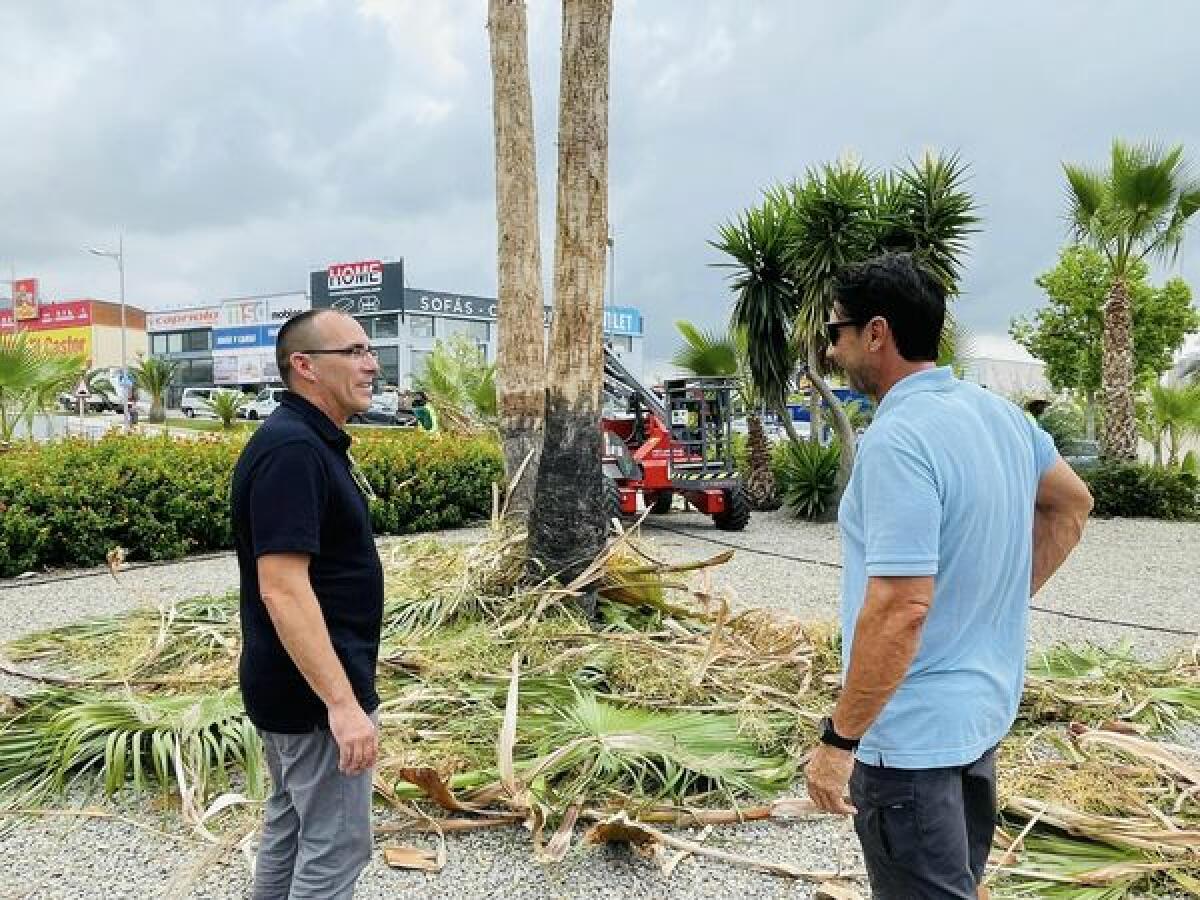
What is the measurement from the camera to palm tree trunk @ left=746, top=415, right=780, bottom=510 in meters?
14.7

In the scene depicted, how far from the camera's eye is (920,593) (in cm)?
165

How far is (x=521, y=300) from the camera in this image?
7289mm

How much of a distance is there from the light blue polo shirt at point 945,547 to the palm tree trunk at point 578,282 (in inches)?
139

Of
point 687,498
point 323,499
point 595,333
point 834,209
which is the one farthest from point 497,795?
point 834,209

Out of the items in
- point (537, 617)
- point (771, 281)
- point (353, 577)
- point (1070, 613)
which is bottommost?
point (1070, 613)

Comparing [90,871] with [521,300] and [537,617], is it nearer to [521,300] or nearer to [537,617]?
[537,617]

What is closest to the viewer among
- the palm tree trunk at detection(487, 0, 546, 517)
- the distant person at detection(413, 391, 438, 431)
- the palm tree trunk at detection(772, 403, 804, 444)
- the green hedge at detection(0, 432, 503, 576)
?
the palm tree trunk at detection(487, 0, 546, 517)

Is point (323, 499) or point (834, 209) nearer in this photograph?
point (323, 499)

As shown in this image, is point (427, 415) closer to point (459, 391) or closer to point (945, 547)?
point (459, 391)

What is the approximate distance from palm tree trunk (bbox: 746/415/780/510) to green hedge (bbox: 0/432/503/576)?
575cm

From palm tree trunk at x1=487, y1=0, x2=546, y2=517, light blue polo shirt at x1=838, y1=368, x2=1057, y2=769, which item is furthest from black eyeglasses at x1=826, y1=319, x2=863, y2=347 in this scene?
palm tree trunk at x1=487, y1=0, x2=546, y2=517

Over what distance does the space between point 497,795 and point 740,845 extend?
0.84 metres

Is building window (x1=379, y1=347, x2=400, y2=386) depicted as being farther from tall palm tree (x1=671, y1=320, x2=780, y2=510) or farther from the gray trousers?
the gray trousers

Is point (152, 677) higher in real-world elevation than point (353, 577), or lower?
lower
